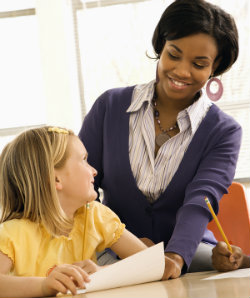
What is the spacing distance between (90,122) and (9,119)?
6.62ft

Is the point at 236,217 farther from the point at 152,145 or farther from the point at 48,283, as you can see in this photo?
the point at 48,283

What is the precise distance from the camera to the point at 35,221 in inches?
54.3

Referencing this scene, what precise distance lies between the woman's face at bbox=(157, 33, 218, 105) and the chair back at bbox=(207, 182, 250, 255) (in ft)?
1.27

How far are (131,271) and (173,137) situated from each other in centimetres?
73

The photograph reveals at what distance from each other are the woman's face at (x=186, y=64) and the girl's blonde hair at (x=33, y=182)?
0.47 metres

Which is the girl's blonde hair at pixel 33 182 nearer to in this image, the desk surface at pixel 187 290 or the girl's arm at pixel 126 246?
the girl's arm at pixel 126 246

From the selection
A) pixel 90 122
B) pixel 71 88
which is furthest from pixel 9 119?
pixel 90 122

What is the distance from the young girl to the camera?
132 cm

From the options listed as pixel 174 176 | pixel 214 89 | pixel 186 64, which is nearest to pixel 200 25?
pixel 186 64

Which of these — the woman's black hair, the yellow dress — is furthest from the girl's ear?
the woman's black hair

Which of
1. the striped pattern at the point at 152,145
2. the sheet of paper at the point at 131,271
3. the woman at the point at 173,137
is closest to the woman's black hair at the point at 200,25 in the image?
the woman at the point at 173,137

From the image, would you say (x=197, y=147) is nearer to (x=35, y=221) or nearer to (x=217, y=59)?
(x=217, y=59)

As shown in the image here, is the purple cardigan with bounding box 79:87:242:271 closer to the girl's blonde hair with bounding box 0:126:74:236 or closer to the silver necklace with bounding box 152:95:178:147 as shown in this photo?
the silver necklace with bounding box 152:95:178:147

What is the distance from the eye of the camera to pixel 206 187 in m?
1.54
